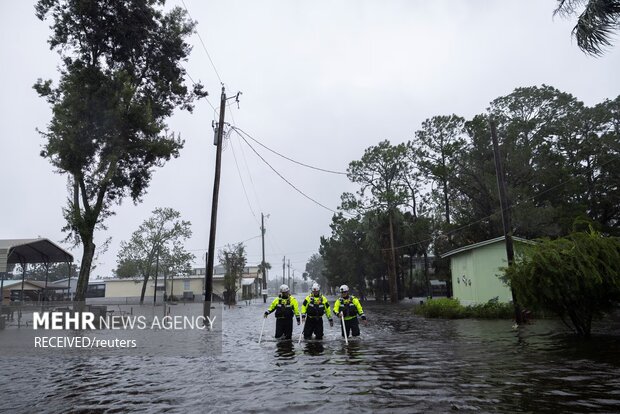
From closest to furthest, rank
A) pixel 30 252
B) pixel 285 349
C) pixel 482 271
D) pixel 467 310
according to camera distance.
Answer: pixel 285 349 < pixel 467 310 < pixel 30 252 < pixel 482 271

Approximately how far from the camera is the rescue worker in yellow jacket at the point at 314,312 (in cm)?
1361

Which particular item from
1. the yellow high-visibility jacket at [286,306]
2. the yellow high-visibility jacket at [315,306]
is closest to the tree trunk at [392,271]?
the yellow high-visibility jacket at [315,306]

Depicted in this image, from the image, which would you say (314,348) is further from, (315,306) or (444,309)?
(444,309)

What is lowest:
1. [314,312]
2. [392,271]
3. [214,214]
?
[314,312]

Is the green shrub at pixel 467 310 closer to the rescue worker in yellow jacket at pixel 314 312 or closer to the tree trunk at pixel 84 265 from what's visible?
the rescue worker in yellow jacket at pixel 314 312

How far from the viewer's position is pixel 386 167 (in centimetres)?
4562

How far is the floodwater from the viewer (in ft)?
19.7

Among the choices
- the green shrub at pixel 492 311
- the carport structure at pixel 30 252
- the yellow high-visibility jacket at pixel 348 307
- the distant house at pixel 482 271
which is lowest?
the green shrub at pixel 492 311

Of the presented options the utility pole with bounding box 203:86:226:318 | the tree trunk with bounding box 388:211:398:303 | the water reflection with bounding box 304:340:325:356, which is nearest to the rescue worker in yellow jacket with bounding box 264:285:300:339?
the water reflection with bounding box 304:340:325:356

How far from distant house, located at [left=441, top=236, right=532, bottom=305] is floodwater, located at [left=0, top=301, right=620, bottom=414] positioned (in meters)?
11.7

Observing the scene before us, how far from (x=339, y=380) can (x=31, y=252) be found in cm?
2170

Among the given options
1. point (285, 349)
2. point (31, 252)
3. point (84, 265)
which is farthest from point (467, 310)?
point (31, 252)

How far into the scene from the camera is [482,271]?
25406 millimetres

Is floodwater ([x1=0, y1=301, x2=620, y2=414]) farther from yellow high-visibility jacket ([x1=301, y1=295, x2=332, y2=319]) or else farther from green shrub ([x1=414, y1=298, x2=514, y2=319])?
green shrub ([x1=414, y1=298, x2=514, y2=319])
